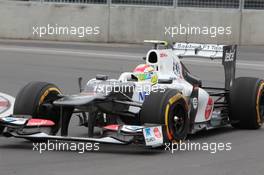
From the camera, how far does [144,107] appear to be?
8.30m

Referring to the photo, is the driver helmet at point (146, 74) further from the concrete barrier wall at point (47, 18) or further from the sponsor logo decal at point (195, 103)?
the concrete barrier wall at point (47, 18)

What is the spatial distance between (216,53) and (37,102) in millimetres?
3044

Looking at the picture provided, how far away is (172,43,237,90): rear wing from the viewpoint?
1038 centimetres

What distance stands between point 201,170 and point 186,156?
2.47 ft

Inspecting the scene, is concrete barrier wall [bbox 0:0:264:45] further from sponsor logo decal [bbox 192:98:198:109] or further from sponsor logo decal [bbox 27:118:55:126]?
sponsor logo decal [bbox 27:118:55:126]

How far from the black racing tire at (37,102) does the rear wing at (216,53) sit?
7.81ft

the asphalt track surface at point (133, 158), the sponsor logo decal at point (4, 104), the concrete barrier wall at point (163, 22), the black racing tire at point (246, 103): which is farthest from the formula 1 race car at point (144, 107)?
the concrete barrier wall at point (163, 22)

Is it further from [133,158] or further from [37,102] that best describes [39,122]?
[133,158]

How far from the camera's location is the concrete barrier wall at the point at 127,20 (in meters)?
25.9

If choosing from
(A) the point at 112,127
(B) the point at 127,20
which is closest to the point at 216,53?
(A) the point at 112,127

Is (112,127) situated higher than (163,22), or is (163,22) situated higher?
(163,22)

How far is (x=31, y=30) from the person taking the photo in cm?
2708

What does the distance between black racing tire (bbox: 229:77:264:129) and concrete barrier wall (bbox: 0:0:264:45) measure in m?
15.7

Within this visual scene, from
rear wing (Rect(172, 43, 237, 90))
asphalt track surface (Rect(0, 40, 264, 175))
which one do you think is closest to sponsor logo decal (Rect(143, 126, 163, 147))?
asphalt track surface (Rect(0, 40, 264, 175))
